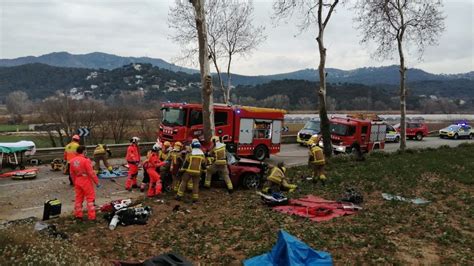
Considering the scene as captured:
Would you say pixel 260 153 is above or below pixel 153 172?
below

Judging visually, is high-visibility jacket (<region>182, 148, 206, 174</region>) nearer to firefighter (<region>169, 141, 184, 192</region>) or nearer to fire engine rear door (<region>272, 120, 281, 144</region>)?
firefighter (<region>169, 141, 184, 192</region>)

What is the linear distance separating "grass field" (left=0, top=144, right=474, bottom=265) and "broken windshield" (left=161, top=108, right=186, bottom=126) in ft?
19.1

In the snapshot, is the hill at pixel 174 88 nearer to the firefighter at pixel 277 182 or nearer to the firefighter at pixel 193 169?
the firefighter at pixel 277 182

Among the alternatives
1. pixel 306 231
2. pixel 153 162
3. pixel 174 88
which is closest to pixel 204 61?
pixel 153 162

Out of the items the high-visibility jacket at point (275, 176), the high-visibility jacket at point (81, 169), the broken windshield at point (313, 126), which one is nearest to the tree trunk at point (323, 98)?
the high-visibility jacket at point (275, 176)

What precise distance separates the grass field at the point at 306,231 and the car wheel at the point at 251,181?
0.42m

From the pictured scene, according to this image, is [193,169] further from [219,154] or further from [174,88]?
[174,88]

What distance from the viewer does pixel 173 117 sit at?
18.5m

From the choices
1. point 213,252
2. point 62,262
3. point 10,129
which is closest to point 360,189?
point 213,252

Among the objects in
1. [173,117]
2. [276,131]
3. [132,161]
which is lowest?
[132,161]

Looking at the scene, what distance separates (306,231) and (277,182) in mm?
4124

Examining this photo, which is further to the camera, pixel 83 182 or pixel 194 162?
pixel 194 162

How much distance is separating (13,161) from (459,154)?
20.6m

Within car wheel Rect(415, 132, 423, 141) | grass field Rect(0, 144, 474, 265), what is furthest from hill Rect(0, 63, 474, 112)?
grass field Rect(0, 144, 474, 265)
